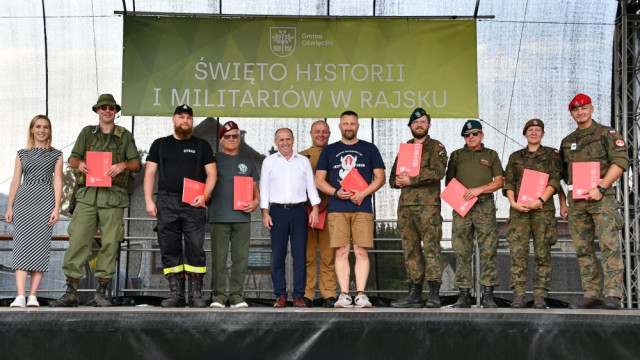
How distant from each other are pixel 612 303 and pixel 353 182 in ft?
6.42

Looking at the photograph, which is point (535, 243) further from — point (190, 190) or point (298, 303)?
point (190, 190)

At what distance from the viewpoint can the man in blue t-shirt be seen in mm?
5344

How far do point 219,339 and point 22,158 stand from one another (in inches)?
86.7

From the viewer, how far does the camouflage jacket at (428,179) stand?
5348 millimetres

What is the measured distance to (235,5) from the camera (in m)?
7.40

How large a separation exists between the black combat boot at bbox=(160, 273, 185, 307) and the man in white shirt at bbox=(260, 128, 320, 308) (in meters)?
0.65

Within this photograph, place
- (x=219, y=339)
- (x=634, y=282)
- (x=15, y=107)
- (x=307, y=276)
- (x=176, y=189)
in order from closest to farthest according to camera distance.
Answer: (x=219, y=339) < (x=176, y=189) < (x=307, y=276) < (x=634, y=282) < (x=15, y=107)

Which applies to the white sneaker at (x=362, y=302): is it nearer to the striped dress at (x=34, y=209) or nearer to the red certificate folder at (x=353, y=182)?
the red certificate folder at (x=353, y=182)

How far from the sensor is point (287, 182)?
547 centimetres

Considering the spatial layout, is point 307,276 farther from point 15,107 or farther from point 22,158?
point 15,107

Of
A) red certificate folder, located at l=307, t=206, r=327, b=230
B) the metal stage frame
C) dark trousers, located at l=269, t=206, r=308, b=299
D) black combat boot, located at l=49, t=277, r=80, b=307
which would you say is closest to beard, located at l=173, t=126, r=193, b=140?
dark trousers, located at l=269, t=206, r=308, b=299

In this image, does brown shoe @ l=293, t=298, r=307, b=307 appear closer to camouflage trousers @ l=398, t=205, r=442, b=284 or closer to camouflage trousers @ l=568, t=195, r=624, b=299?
camouflage trousers @ l=398, t=205, r=442, b=284

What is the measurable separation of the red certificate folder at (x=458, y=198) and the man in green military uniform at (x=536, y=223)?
0.37m

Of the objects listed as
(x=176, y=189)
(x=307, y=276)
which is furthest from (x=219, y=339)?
(x=307, y=276)
